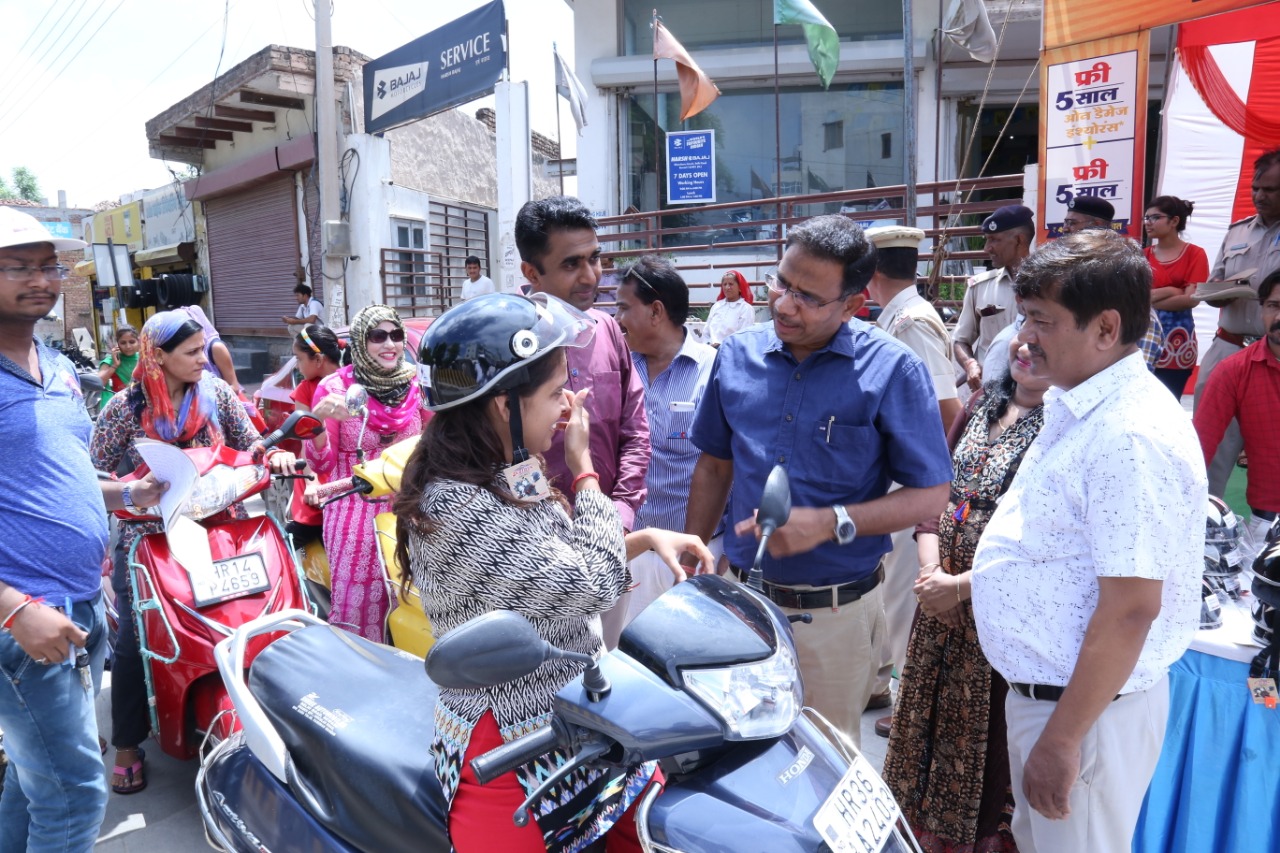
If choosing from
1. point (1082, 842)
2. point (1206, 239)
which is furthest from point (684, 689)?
point (1206, 239)

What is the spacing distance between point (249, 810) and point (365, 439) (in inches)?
Result: 79.8

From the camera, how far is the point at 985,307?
497cm

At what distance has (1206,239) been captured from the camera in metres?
7.57

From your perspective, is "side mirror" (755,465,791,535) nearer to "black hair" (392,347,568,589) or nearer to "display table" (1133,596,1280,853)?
"black hair" (392,347,568,589)

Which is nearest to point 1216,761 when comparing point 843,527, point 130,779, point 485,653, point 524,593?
point 843,527

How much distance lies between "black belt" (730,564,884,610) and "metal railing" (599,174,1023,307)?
644cm

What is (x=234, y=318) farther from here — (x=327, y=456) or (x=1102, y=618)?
(x=1102, y=618)

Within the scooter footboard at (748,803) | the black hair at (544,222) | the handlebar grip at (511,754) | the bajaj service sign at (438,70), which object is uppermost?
the bajaj service sign at (438,70)

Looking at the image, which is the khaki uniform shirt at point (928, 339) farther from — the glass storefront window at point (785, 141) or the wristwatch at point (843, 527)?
the glass storefront window at point (785, 141)

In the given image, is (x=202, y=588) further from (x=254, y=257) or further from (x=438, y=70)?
(x=254, y=257)

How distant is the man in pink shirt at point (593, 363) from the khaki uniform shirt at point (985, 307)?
9.10 feet

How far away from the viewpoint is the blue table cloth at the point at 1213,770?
2.18m

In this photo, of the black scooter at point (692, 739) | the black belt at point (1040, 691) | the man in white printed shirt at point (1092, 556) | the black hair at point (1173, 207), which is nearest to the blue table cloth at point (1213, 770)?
the man in white printed shirt at point (1092, 556)

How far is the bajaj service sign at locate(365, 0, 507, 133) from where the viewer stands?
10617 millimetres
